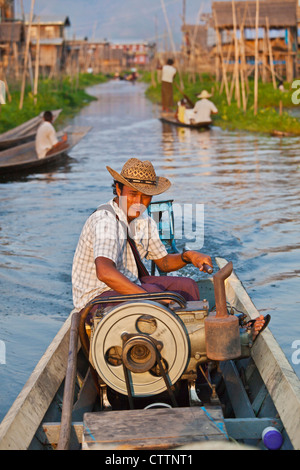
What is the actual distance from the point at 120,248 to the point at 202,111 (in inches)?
663

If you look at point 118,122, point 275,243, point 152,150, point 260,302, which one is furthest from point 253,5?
point 260,302

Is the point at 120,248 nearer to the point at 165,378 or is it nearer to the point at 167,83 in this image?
the point at 165,378

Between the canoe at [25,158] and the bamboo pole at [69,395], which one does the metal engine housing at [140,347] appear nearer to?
the bamboo pole at [69,395]

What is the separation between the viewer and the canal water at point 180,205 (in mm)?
5934

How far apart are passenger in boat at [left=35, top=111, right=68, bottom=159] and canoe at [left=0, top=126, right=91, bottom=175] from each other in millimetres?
154

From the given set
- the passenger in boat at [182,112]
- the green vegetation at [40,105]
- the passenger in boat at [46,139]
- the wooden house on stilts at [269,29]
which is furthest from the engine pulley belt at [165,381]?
the wooden house on stilts at [269,29]

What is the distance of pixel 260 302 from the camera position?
20.8 ft

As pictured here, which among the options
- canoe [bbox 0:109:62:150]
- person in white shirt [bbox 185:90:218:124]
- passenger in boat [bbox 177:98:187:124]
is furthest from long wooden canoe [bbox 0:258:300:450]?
passenger in boat [bbox 177:98:187:124]

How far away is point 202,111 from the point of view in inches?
798

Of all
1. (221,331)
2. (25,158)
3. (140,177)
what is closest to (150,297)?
(221,331)

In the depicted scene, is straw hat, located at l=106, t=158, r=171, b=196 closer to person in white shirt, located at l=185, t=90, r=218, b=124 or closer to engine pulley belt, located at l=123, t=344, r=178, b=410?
engine pulley belt, located at l=123, t=344, r=178, b=410

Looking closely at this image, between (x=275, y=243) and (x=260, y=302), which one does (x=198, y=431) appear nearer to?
(x=260, y=302)

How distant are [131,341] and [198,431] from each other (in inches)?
19.5

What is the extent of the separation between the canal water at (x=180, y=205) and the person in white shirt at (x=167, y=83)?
17.6 feet
